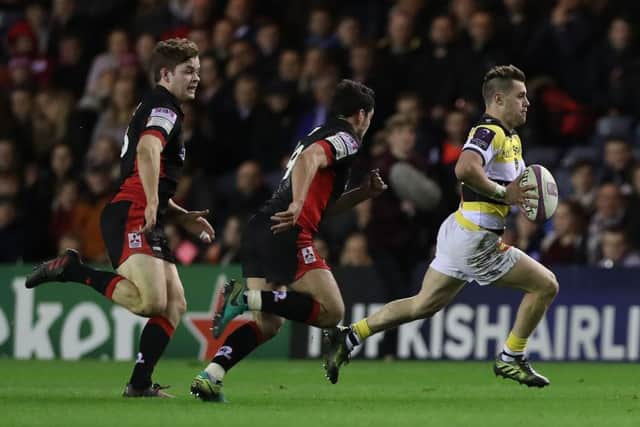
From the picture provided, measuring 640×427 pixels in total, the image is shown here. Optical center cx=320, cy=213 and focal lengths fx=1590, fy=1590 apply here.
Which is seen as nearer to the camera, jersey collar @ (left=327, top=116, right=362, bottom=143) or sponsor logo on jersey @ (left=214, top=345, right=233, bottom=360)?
sponsor logo on jersey @ (left=214, top=345, right=233, bottom=360)

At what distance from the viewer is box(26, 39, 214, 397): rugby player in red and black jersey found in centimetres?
997

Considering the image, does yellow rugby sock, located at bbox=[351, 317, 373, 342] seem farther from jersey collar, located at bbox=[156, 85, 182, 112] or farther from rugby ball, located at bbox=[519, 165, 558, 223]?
jersey collar, located at bbox=[156, 85, 182, 112]

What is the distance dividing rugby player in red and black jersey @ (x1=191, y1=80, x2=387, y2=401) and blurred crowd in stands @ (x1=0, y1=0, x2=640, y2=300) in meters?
4.93

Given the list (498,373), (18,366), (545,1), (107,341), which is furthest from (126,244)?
(545,1)

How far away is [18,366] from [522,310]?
18.0 ft

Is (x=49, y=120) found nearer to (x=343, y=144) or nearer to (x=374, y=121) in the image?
(x=374, y=121)

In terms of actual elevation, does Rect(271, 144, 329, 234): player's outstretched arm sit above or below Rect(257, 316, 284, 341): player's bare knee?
above

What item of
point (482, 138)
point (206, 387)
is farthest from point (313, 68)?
point (206, 387)

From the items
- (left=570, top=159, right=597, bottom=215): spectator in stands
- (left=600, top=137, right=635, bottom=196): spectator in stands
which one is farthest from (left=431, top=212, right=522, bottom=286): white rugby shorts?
(left=600, top=137, right=635, bottom=196): spectator in stands

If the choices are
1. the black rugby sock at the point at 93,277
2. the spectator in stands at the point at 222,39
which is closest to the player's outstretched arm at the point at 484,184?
the black rugby sock at the point at 93,277

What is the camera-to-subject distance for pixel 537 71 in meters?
17.1

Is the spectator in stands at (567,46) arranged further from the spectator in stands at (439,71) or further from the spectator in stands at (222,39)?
the spectator in stands at (222,39)

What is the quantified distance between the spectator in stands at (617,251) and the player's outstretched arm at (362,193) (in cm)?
531

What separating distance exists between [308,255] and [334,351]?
914 mm
